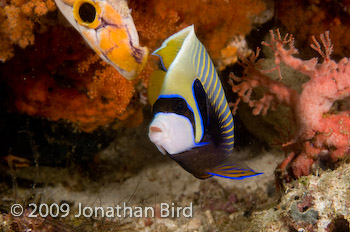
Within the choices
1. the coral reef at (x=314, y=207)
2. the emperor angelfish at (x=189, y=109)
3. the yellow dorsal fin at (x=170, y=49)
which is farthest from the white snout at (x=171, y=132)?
the coral reef at (x=314, y=207)

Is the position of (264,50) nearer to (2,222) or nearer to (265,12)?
(265,12)

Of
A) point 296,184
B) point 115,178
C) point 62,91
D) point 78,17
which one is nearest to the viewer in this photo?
point 78,17

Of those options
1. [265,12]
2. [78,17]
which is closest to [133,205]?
[78,17]

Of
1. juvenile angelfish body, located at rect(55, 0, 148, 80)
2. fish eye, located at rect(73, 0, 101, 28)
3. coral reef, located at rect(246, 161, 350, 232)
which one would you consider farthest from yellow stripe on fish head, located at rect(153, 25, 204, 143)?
coral reef, located at rect(246, 161, 350, 232)

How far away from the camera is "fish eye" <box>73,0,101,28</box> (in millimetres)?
2033

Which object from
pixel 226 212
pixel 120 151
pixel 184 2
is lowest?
pixel 226 212

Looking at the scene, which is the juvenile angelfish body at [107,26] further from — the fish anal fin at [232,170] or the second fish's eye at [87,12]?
the fish anal fin at [232,170]

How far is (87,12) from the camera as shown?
2.11 meters

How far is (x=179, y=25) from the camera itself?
2900 mm

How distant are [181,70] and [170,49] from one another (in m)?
0.20

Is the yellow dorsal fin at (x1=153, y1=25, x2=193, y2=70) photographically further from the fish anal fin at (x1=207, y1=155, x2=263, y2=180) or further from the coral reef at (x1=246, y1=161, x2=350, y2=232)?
the coral reef at (x1=246, y1=161, x2=350, y2=232)

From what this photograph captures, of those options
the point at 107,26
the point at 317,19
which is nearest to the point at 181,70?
the point at 107,26

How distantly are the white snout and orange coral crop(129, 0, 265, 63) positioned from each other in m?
1.59

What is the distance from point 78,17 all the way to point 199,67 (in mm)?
1082
